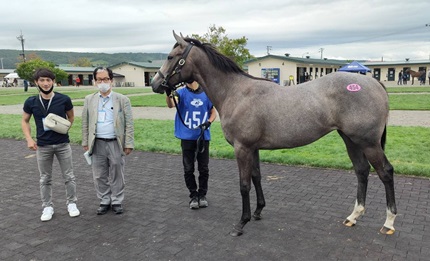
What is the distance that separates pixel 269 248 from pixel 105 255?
1748 millimetres

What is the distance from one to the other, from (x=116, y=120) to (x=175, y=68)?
1200 millimetres

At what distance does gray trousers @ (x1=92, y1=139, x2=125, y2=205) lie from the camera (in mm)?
4703

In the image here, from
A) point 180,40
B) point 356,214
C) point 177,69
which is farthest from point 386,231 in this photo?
point 180,40

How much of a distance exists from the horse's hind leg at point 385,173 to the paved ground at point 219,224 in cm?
12

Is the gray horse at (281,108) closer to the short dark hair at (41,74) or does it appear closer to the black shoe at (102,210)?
the short dark hair at (41,74)

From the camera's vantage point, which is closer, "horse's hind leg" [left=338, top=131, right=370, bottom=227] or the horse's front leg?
the horse's front leg

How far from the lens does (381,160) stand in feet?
12.5

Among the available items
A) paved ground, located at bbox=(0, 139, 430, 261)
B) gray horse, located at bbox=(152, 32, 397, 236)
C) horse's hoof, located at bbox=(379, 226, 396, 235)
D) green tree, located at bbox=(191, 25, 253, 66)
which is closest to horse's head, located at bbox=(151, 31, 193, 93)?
gray horse, located at bbox=(152, 32, 397, 236)

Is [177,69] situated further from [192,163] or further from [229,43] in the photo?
[229,43]

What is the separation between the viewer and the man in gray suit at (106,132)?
4605 mm

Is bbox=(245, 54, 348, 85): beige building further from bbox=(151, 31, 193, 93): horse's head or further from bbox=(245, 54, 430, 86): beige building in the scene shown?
bbox=(151, 31, 193, 93): horse's head

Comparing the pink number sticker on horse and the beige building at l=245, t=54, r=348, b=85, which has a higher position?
the beige building at l=245, t=54, r=348, b=85

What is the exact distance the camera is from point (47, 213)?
15.0 feet

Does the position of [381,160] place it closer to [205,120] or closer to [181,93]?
[205,120]
